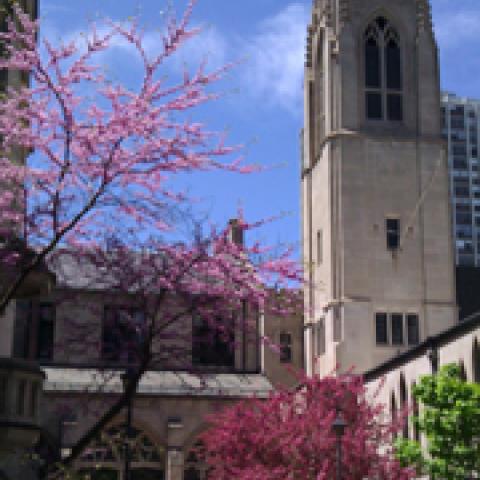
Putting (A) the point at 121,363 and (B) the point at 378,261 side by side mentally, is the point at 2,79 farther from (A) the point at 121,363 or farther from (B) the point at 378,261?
(B) the point at 378,261

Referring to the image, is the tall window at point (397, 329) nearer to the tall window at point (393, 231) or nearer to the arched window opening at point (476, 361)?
the tall window at point (393, 231)

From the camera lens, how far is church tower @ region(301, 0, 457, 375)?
4919 centimetres

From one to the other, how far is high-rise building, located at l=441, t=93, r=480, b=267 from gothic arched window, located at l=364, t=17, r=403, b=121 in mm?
90769

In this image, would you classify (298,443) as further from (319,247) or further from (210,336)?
(319,247)

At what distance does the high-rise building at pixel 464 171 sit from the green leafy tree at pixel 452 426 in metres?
118

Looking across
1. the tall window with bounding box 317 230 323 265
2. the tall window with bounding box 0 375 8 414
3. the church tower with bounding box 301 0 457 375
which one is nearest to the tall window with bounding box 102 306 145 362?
the tall window with bounding box 0 375 8 414

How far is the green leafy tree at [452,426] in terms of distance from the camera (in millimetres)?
26047

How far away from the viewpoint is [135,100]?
36.3ft

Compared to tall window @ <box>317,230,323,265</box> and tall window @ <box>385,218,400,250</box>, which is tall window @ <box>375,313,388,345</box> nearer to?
tall window @ <box>385,218,400,250</box>

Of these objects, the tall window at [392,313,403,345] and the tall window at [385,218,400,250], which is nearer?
the tall window at [392,313,403,345]

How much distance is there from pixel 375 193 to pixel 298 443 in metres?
24.4

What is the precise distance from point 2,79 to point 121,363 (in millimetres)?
7156

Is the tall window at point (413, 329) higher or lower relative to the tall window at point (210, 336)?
higher

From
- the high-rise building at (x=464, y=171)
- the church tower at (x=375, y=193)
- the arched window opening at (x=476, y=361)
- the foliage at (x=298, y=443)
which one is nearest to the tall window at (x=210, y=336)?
the foliage at (x=298, y=443)
